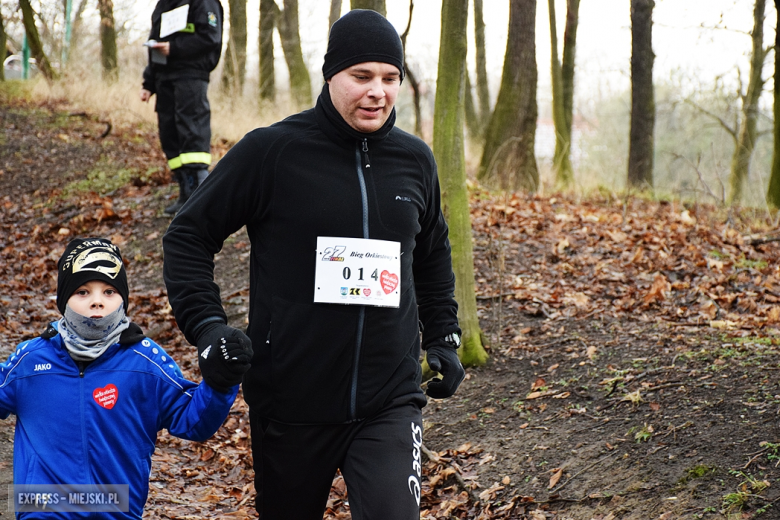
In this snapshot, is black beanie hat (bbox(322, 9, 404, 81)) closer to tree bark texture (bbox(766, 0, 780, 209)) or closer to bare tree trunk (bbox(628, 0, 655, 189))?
tree bark texture (bbox(766, 0, 780, 209))

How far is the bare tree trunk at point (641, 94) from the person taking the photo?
1442 centimetres

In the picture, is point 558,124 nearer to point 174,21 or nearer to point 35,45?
point 174,21

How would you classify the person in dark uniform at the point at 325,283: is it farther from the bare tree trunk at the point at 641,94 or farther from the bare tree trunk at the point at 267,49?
the bare tree trunk at the point at 267,49

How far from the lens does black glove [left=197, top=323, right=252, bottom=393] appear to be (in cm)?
247

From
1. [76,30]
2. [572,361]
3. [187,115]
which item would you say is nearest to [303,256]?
[572,361]

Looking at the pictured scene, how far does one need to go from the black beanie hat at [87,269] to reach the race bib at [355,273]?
73 cm

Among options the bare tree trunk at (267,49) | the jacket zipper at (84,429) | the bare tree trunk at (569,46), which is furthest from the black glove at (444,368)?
the bare tree trunk at (267,49)

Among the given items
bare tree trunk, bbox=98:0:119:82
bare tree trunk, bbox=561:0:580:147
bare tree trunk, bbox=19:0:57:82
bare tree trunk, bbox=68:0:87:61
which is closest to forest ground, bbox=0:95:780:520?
bare tree trunk, bbox=561:0:580:147

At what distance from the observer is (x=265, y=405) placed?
277 cm

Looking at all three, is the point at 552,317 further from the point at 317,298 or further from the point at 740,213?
the point at 740,213

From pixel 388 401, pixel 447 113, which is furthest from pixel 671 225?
pixel 388 401

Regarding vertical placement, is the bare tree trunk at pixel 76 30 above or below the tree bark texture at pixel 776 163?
above

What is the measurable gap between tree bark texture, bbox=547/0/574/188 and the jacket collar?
10.7m

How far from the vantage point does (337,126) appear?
280cm
